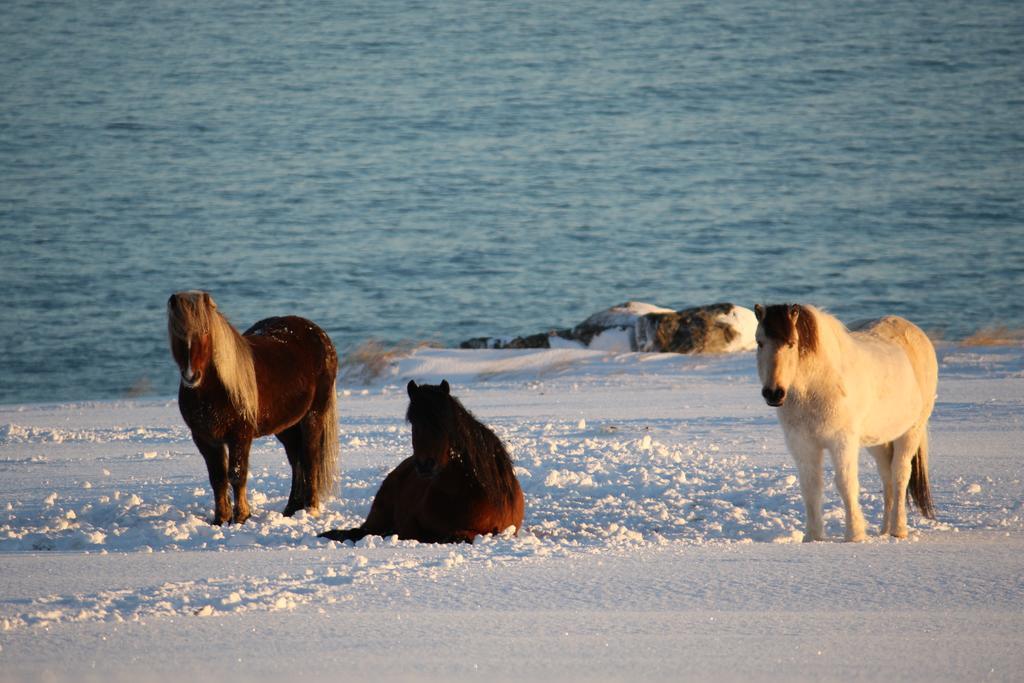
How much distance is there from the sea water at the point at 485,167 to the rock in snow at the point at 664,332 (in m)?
6.02

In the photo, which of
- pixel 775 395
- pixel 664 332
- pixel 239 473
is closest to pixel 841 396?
pixel 775 395

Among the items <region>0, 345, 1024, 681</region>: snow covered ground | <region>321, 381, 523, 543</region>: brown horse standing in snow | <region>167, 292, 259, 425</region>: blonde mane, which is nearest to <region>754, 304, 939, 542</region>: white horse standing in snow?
<region>0, 345, 1024, 681</region>: snow covered ground

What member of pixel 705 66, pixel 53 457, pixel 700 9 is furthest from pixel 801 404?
pixel 700 9

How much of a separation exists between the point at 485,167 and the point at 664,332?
18071 millimetres

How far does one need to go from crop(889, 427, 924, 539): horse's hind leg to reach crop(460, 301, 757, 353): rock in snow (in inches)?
360

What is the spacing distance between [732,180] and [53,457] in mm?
25060

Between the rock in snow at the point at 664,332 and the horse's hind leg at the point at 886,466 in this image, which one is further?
the rock in snow at the point at 664,332

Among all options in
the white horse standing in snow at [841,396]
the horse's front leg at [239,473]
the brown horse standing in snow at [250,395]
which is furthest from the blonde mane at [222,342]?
the white horse standing in snow at [841,396]

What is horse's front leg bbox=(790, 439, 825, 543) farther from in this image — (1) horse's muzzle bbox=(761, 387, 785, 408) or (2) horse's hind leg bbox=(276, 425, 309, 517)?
(2) horse's hind leg bbox=(276, 425, 309, 517)

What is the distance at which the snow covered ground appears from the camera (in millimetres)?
3408

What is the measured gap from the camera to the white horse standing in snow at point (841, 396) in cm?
527

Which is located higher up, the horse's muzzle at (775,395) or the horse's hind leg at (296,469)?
the horse's muzzle at (775,395)

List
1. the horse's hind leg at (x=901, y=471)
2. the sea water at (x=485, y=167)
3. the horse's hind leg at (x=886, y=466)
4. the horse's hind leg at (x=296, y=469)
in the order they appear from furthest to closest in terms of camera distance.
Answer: the sea water at (x=485, y=167) → the horse's hind leg at (x=296, y=469) → the horse's hind leg at (x=886, y=466) → the horse's hind leg at (x=901, y=471)

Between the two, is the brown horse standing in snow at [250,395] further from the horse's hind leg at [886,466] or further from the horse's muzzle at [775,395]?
the horse's hind leg at [886,466]
